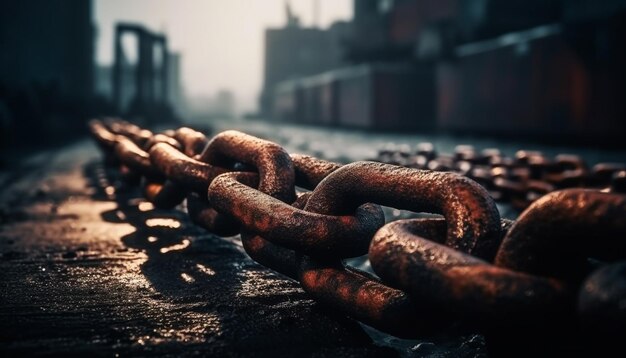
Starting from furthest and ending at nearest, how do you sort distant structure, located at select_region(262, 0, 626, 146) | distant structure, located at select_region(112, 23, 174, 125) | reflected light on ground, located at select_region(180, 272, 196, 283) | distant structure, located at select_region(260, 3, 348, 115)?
1. distant structure, located at select_region(260, 3, 348, 115)
2. distant structure, located at select_region(112, 23, 174, 125)
3. distant structure, located at select_region(262, 0, 626, 146)
4. reflected light on ground, located at select_region(180, 272, 196, 283)

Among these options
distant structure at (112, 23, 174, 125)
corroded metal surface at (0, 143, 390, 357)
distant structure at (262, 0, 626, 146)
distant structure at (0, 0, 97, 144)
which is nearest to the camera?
corroded metal surface at (0, 143, 390, 357)

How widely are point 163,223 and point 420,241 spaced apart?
1330 mm

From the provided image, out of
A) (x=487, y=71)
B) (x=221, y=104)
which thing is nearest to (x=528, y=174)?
(x=487, y=71)

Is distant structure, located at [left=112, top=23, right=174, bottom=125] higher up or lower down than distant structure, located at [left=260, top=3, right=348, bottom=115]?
lower down

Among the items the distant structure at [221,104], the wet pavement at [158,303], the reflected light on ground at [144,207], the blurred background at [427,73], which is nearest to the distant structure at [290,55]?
the blurred background at [427,73]

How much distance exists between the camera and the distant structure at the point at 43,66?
7.70 metres

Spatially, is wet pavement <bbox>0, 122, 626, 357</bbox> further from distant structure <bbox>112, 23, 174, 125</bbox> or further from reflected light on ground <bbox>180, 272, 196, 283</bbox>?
distant structure <bbox>112, 23, 174, 125</bbox>

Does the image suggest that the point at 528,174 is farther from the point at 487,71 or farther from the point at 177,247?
the point at 487,71

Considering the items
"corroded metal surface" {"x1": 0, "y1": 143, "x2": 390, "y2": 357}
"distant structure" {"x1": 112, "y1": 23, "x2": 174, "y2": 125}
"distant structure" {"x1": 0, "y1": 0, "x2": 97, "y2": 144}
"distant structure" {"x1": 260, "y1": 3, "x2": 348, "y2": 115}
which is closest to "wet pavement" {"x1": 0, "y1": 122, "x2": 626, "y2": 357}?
"corroded metal surface" {"x1": 0, "y1": 143, "x2": 390, "y2": 357}

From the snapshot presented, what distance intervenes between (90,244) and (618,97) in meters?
6.30

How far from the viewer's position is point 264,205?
94 cm

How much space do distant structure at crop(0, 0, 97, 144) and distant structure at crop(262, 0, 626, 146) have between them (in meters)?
6.57

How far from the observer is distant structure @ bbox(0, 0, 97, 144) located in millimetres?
7695

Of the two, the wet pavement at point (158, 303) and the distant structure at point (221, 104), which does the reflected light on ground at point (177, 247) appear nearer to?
the wet pavement at point (158, 303)
